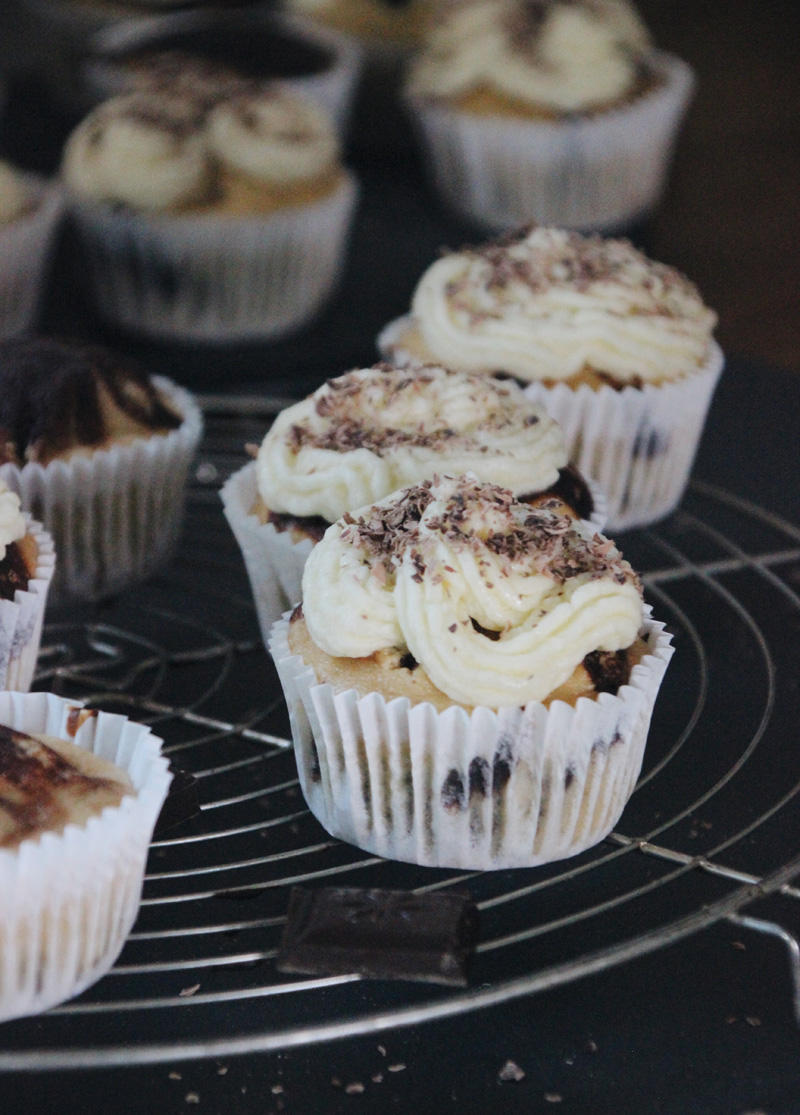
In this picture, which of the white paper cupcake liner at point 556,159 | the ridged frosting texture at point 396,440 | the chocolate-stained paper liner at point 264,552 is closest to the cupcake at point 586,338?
the ridged frosting texture at point 396,440

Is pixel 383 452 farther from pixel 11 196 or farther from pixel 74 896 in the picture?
pixel 11 196

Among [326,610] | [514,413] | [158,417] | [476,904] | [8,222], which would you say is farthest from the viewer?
[8,222]

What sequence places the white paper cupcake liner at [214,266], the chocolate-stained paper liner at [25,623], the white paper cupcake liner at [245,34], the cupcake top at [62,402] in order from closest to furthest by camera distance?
the chocolate-stained paper liner at [25,623] → the cupcake top at [62,402] → the white paper cupcake liner at [214,266] → the white paper cupcake liner at [245,34]

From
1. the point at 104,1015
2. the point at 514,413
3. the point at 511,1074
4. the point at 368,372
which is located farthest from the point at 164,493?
the point at 511,1074

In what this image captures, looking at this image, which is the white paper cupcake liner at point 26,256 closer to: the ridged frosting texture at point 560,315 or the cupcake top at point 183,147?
the cupcake top at point 183,147

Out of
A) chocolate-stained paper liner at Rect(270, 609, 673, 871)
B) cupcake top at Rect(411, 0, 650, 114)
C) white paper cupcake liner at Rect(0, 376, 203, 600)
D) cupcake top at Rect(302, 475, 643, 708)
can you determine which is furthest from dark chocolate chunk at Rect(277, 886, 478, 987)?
cupcake top at Rect(411, 0, 650, 114)

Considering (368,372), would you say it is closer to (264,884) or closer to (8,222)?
(264,884)
